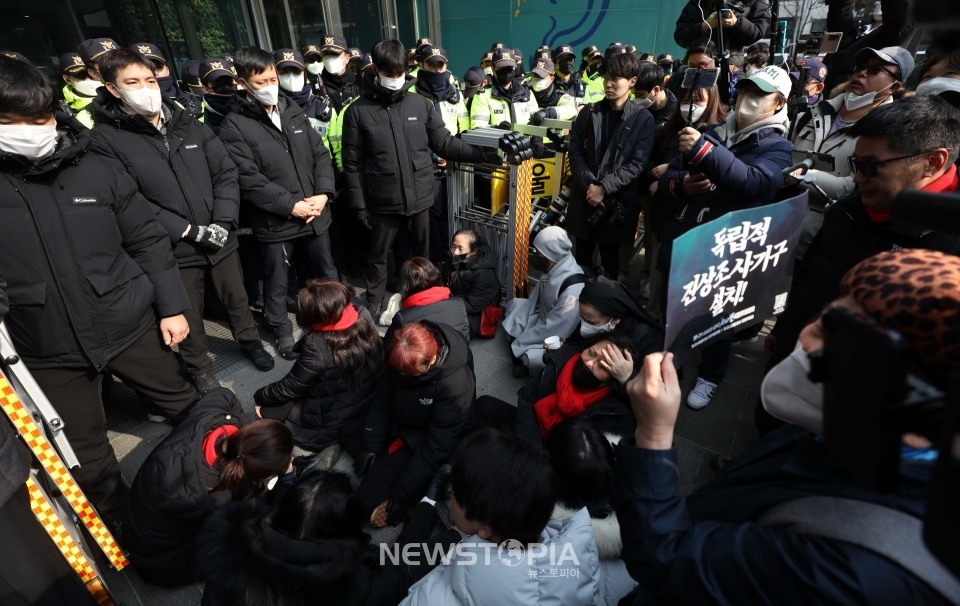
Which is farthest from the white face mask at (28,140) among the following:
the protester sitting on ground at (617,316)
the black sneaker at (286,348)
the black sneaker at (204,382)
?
the protester sitting on ground at (617,316)

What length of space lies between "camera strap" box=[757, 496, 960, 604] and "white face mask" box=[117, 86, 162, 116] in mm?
3343

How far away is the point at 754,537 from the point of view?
881 mm

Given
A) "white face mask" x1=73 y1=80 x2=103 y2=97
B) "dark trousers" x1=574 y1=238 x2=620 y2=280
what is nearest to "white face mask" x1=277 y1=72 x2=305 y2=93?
"white face mask" x1=73 y1=80 x2=103 y2=97

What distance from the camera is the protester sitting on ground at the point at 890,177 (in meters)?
1.69

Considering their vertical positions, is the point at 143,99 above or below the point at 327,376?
above

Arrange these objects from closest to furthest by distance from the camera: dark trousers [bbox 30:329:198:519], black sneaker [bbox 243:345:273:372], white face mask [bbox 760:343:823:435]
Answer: white face mask [bbox 760:343:823:435], dark trousers [bbox 30:329:198:519], black sneaker [bbox 243:345:273:372]

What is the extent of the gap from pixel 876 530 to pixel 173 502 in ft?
7.40

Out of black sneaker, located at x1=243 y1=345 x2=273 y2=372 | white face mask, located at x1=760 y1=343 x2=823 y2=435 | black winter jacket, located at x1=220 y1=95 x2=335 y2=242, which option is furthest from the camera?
black sneaker, located at x1=243 y1=345 x2=273 y2=372

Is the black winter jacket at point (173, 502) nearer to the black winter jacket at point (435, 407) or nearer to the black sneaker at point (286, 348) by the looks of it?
the black winter jacket at point (435, 407)

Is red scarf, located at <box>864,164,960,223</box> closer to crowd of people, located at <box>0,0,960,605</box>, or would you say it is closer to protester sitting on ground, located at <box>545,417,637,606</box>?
crowd of people, located at <box>0,0,960,605</box>

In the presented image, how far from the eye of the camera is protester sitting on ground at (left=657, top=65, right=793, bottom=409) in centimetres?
249

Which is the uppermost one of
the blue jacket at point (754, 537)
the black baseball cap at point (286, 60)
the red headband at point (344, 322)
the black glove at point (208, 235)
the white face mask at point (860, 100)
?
the black baseball cap at point (286, 60)

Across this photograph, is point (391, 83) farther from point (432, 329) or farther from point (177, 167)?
point (432, 329)

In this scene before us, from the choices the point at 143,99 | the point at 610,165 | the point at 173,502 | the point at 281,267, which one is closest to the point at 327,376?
the point at 173,502
